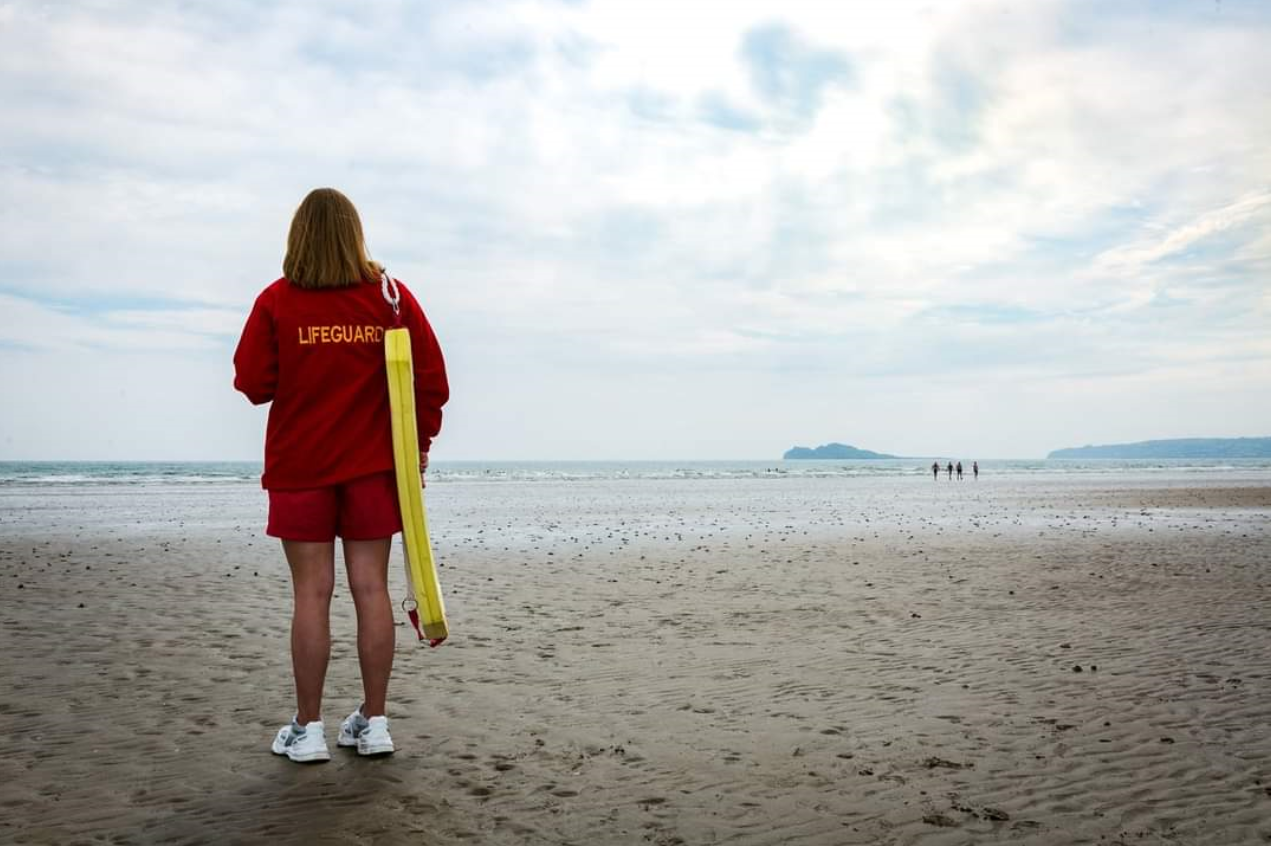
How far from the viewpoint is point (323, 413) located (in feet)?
14.0

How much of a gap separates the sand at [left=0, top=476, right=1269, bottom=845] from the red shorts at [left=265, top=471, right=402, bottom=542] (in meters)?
1.14

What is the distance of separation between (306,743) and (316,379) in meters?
1.77

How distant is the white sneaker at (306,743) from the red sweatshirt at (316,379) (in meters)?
1.21

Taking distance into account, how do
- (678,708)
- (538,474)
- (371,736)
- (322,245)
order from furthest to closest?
(538,474) < (678,708) < (371,736) < (322,245)

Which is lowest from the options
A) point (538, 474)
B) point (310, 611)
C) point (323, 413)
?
point (538, 474)

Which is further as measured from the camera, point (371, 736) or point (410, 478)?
point (371, 736)

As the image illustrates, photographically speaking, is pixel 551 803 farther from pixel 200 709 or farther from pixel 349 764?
pixel 200 709

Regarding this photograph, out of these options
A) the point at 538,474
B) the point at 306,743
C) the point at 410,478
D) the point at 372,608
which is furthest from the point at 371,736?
the point at 538,474

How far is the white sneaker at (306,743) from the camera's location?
439cm

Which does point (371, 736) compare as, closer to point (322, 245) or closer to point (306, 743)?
point (306, 743)

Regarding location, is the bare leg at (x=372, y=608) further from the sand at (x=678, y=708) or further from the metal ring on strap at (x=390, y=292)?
the metal ring on strap at (x=390, y=292)

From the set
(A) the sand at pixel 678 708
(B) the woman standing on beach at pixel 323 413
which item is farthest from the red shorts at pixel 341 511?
(A) the sand at pixel 678 708

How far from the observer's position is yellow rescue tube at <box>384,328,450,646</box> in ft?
13.9

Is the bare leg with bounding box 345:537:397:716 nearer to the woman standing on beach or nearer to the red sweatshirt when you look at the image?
the woman standing on beach
